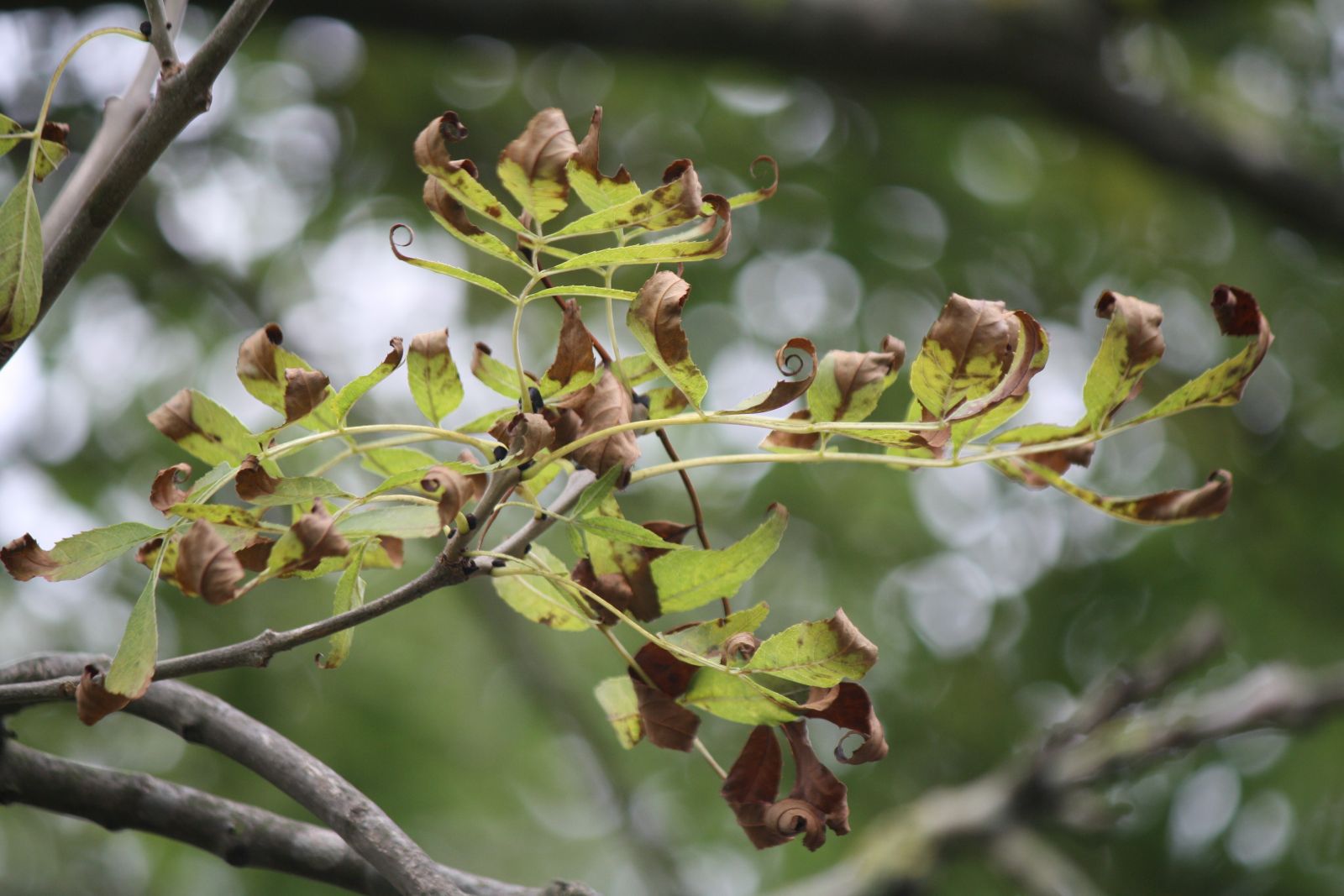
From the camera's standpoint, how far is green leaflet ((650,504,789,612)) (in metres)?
0.55

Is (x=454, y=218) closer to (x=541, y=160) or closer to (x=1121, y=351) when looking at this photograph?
(x=541, y=160)

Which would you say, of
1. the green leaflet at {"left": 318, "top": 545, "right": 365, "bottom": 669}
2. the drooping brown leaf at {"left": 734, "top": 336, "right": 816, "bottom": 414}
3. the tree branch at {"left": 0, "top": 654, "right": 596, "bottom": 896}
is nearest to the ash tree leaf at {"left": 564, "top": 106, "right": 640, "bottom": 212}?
the drooping brown leaf at {"left": 734, "top": 336, "right": 816, "bottom": 414}

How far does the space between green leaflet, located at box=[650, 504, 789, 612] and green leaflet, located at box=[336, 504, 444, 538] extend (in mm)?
123

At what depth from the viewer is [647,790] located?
2.85m

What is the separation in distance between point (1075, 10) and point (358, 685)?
7.11 feet

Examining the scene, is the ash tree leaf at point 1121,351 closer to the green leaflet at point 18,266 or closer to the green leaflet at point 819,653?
the green leaflet at point 819,653

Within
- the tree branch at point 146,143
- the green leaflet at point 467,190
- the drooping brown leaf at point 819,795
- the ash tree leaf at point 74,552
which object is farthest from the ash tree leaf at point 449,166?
the drooping brown leaf at point 819,795

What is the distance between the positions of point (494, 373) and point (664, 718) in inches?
8.5

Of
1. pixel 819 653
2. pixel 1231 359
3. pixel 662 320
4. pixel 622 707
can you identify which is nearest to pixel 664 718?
pixel 622 707

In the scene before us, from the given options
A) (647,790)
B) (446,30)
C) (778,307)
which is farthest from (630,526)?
(647,790)

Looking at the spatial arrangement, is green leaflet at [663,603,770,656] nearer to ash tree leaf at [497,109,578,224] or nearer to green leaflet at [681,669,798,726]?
green leaflet at [681,669,798,726]

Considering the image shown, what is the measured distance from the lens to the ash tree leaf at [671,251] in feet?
1.61

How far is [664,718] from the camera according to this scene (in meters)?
0.59

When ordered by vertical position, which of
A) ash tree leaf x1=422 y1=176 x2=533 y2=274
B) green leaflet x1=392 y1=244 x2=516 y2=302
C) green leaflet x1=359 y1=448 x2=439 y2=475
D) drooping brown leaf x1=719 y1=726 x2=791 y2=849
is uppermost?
ash tree leaf x1=422 y1=176 x2=533 y2=274
